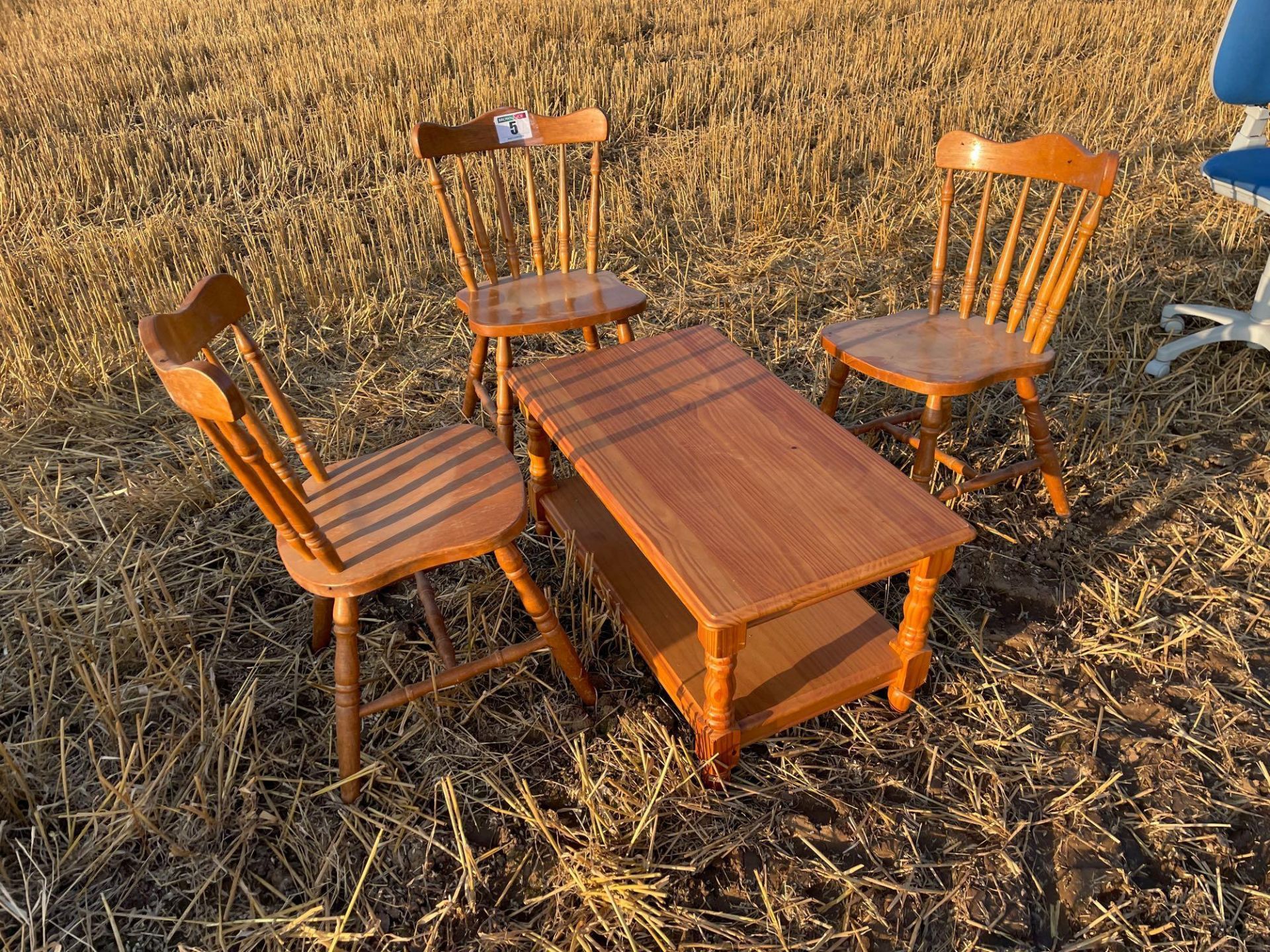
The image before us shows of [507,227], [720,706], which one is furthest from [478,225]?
[720,706]

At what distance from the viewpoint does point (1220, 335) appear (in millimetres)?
2973

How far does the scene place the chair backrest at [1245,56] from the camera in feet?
9.09

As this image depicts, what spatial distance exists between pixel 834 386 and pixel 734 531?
1.12 metres

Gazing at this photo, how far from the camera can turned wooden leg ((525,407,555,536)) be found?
89.4 inches

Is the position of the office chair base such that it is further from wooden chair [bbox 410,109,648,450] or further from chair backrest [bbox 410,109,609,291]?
chair backrest [bbox 410,109,609,291]

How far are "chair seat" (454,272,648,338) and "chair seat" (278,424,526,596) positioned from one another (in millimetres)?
562

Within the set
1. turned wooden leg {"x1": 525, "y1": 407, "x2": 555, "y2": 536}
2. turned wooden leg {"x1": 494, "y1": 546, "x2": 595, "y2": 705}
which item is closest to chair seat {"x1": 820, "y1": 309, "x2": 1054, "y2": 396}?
turned wooden leg {"x1": 525, "y1": 407, "x2": 555, "y2": 536}

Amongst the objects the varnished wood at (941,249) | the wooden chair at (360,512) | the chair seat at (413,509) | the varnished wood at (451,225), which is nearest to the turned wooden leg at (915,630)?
the wooden chair at (360,512)

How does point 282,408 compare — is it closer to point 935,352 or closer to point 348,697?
point 348,697

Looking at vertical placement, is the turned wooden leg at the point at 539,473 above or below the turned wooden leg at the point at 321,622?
above

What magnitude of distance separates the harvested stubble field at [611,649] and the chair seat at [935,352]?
47 cm

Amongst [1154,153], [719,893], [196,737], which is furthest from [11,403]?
[1154,153]

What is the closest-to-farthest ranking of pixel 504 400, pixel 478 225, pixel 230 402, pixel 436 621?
Result: 1. pixel 230 402
2. pixel 436 621
3. pixel 504 400
4. pixel 478 225

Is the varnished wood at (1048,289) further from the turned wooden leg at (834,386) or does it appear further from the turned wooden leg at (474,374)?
the turned wooden leg at (474,374)
